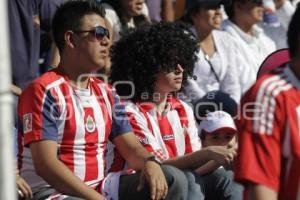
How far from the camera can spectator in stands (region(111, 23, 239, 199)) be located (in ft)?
18.9

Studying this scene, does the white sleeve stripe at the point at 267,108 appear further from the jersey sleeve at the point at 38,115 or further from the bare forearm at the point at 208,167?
the bare forearm at the point at 208,167

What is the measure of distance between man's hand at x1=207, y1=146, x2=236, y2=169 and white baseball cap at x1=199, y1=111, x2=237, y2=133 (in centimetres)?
66

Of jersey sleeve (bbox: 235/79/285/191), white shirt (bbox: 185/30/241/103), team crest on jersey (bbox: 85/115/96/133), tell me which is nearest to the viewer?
jersey sleeve (bbox: 235/79/285/191)

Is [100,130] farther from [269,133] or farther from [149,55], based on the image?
[269,133]

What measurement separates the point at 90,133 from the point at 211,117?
1.27m

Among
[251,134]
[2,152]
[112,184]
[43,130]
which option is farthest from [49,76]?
[2,152]

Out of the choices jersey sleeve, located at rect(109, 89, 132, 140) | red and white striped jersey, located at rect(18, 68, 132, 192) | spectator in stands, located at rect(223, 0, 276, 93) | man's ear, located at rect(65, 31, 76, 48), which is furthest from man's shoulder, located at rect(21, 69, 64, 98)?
spectator in stands, located at rect(223, 0, 276, 93)

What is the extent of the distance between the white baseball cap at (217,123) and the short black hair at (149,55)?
300 mm

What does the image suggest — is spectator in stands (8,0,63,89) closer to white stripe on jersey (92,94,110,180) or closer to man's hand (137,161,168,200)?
white stripe on jersey (92,94,110,180)

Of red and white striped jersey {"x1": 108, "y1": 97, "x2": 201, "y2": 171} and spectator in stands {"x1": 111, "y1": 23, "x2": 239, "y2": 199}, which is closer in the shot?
spectator in stands {"x1": 111, "y1": 23, "x2": 239, "y2": 199}

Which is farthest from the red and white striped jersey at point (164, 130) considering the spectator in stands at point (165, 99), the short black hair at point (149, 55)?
the short black hair at point (149, 55)

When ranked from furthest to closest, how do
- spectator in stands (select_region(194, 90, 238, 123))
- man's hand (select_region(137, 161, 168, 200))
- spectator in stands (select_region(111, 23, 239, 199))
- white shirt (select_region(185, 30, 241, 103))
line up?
white shirt (select_region(185, 30, 241, 103)) → spectator in stands (select_region(194, 90, 238, 123)) → spectator in stands (select_region(111, 23, 239, 199)) → man's hand (select_region(137, 161, 168, 200))

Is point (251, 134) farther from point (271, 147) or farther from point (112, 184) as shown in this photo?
point (112, 184)

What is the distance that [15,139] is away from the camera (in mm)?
5480
